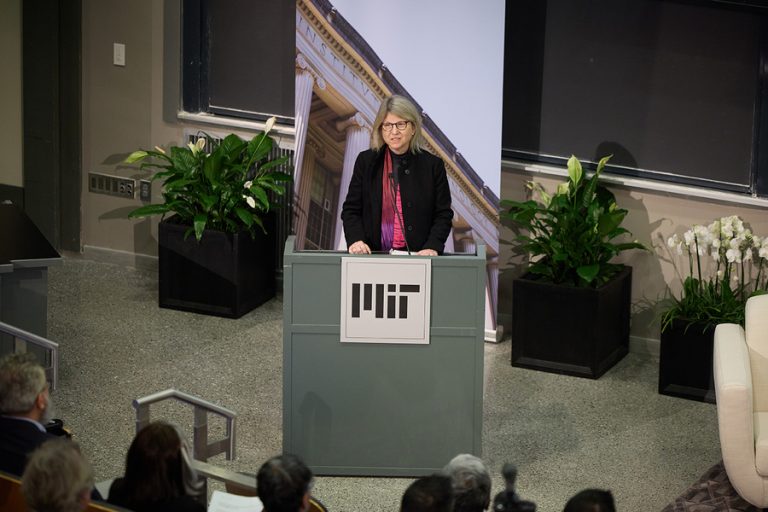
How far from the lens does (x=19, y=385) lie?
368 cm

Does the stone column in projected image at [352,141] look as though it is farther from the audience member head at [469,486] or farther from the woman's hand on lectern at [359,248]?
the audience member head at [469,486]

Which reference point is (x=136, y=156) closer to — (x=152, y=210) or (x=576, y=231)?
(x=152, y=210)

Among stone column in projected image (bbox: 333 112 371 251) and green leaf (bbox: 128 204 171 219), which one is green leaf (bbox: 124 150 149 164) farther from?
stone column in projected image (bbox: 333 112 371 251)

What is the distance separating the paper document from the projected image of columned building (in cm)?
329

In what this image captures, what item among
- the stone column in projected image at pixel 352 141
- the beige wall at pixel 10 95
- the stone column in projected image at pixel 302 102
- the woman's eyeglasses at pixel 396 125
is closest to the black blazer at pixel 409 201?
the woman's eyeglasses at pixel 396 125

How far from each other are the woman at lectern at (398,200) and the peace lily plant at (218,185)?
1.94 m

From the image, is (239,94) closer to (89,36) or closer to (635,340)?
(89,36)

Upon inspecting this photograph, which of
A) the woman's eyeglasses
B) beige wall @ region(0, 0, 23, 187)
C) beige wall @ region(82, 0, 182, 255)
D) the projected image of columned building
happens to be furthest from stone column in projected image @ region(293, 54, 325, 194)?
beige wall @ region(0, 0, 23, 187)

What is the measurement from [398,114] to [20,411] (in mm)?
1999

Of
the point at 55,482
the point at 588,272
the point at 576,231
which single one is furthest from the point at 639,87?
the point at 55,482

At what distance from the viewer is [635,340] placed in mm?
6801

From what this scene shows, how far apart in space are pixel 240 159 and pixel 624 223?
228cm

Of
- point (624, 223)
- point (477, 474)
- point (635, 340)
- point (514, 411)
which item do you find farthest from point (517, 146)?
point (477, 474)

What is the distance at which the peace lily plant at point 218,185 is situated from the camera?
7.14 metres
